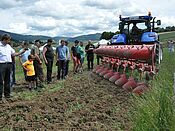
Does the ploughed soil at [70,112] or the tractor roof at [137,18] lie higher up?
the tractor roof at [137,18]

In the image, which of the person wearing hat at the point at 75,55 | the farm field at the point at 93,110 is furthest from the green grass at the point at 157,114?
the person wearing hat at the point at 75,55

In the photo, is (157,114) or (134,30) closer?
(157,114)

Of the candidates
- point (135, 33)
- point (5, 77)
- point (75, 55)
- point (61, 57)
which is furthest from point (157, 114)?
point (75, 55)

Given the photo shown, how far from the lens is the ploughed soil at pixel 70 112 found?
696 centimetres

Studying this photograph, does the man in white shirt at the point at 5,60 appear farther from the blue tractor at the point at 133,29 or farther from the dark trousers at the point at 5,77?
the blue tractor at the point at 133,29

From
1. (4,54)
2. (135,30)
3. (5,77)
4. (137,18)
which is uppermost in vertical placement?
(137,18)

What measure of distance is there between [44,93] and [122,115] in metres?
3.74

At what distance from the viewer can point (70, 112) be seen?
8.09m

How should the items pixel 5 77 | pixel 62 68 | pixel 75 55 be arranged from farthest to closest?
pixel 75 55
pixel 62 68
pixel 5 77

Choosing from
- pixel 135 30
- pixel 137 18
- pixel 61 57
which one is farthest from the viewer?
pixel 135 30

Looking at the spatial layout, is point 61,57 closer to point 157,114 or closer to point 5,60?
point 5,60

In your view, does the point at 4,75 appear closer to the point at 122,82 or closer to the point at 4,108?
the point at 4,108

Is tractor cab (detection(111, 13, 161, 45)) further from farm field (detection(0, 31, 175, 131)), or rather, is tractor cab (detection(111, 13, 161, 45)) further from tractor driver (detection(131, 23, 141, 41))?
farm field (detection(0, 31, 175, 131))

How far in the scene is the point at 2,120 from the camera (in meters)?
7.53
